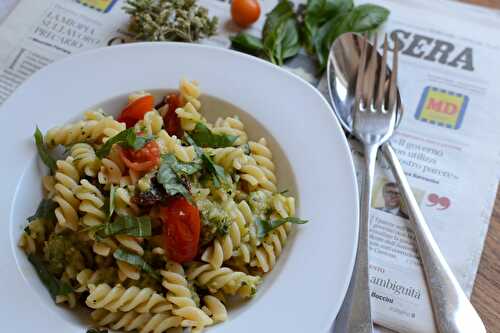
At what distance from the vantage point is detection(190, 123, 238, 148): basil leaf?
200cm

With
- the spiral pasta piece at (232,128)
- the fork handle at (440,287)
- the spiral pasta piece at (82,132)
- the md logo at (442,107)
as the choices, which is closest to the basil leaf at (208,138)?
the spiral pasta piece at (232,128)

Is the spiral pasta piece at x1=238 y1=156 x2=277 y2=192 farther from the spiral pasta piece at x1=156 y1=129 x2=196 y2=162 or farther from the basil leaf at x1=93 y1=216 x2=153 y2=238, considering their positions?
the basil leaf at x1=93 y1=216 x2=153 y2=238

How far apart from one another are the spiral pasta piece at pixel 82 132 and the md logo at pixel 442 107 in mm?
1302

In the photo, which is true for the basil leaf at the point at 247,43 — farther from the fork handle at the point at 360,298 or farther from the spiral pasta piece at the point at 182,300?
the spiral pasta piece at the point at 182,300

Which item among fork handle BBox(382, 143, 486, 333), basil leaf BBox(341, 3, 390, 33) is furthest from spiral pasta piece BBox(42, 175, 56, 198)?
basil leaf BBox(341, 3, 390, 33)

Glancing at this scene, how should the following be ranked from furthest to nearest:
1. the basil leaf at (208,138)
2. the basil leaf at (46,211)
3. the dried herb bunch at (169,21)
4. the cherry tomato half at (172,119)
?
the dried herb bunch at (169,21) → the cherry tomato half at (172,119) → the basil leaf at (208,138) → the basil leaf at (46,211)

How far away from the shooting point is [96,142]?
200 centimetres

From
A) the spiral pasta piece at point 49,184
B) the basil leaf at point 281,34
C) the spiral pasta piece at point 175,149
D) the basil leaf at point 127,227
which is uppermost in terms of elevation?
the basil leaf at point 281,34

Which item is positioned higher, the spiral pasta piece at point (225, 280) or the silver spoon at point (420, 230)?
the silver spoon at point (420, 230)

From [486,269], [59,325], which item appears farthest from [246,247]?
[486,269]

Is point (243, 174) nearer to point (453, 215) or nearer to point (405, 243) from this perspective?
point (405, 243)

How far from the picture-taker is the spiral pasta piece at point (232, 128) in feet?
6.61

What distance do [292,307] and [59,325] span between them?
2.19 ft

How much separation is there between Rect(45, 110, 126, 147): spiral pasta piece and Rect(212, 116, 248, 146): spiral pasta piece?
336mm
